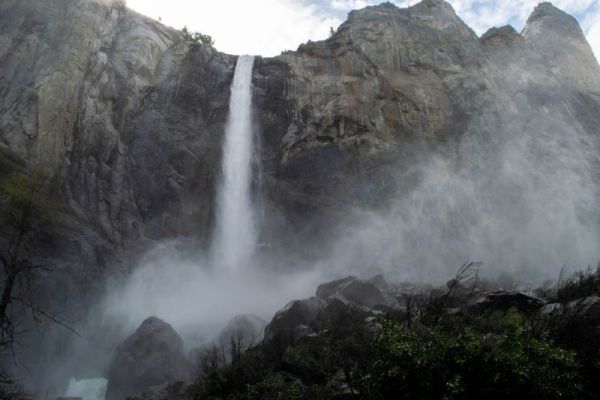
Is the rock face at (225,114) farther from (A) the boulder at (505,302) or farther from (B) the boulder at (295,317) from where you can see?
(A) the boulder at (505,302)

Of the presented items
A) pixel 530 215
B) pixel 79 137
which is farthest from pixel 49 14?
pixel 530 215

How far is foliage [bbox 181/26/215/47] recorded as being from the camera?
121 feet

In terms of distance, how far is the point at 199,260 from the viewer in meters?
28.4

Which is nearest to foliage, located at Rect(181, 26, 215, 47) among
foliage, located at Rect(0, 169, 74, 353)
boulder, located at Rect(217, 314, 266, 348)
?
foliage, located at Rect(0, 169, 74, 353)

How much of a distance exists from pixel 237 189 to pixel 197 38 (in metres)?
14.3

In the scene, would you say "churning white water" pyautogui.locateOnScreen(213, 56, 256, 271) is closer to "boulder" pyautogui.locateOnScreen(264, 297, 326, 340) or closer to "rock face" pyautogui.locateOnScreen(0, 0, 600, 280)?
"rock face" pyautogui.locateOnScreen(0, 0, 600, 280)

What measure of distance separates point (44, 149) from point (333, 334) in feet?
60.5

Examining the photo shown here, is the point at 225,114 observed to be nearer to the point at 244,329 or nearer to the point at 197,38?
the point at 197,38

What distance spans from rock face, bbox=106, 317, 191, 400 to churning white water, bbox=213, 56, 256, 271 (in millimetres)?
10524

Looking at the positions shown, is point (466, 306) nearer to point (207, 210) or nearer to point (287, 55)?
point (207, 210)

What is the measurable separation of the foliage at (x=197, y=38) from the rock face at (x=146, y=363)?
971 inches

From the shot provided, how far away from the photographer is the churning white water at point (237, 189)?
95.1 ft

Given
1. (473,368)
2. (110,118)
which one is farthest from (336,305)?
(110,118)

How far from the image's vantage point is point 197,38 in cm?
3794
